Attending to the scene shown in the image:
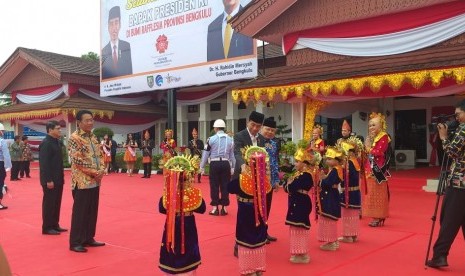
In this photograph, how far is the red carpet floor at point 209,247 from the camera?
15.1 ft

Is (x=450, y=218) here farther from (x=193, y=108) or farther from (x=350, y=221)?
(x=193, y=108)

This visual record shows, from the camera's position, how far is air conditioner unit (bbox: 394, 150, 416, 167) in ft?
49.9

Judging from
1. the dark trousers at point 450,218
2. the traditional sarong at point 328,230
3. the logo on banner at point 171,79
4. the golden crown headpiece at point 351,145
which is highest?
the logo on banner at point 171,79

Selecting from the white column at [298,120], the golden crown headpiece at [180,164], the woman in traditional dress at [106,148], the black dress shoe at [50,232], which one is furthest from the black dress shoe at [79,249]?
the woman in traditional dress at [106,148]

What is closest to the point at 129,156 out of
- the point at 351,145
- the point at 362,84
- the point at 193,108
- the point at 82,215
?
the point at 193,108

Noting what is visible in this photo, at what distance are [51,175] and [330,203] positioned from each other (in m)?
3.87

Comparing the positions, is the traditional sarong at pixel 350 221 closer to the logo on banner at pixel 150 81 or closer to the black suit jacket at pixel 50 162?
the black suit jacket at pixel 50 162

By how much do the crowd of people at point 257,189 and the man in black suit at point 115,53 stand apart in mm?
12100

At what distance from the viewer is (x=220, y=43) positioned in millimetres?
15289

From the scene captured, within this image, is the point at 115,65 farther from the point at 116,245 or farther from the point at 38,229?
the point at 116,245

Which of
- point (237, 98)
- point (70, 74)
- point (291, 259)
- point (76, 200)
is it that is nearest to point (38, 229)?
point (76, 200)

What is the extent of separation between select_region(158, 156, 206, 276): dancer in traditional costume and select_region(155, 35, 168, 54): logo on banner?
1400 cm

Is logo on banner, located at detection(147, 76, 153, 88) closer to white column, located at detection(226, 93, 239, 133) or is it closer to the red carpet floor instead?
white column, located at detection(226, 93, 239, 133)

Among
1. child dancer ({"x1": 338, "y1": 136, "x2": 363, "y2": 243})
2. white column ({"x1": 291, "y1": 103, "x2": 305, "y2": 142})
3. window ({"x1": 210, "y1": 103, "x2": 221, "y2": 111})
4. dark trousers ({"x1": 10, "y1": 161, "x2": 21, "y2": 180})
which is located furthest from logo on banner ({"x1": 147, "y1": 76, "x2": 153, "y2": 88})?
child dancer ({"x1": 338, "y1": 136, "x2": 363, "y2": 243})
